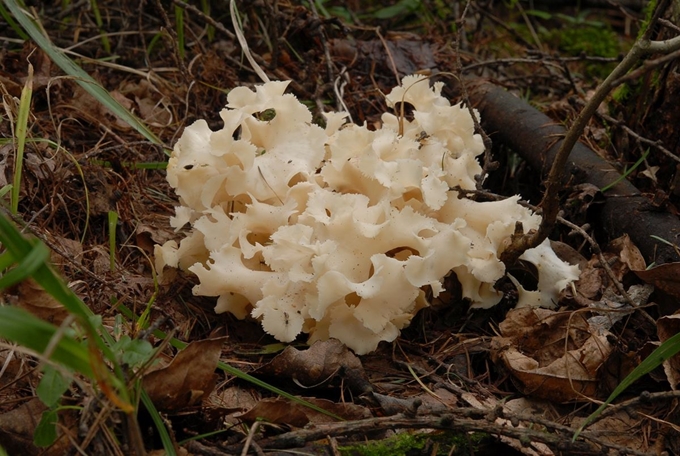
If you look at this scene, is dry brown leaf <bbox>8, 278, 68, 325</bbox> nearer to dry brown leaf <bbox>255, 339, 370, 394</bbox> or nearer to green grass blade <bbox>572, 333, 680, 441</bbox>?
dry brown leaf <bbox>255, 339, 370, 394</bbox>

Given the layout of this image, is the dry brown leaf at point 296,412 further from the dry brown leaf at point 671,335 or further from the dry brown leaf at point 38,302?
the dry brown leaf at point 671,335

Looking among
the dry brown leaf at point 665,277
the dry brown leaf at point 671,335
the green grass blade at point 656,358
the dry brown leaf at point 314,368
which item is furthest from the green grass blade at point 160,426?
the dry brown leaf at point 665,277

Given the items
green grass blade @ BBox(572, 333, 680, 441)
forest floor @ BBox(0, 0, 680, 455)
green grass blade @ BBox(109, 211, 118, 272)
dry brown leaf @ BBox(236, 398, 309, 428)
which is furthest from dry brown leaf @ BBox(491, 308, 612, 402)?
green grass blade @ BBox(109, 211, 118, 272)

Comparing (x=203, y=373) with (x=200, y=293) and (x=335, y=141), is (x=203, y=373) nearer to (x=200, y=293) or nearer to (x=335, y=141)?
(x=200, y=293)

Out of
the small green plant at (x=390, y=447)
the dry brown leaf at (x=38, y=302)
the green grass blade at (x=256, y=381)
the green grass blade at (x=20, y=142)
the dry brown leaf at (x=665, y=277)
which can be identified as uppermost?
the green grass blade at (x=20, y=142)

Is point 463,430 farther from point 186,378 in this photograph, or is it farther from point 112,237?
point 112,237

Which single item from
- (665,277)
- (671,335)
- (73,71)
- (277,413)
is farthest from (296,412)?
(73,71)
